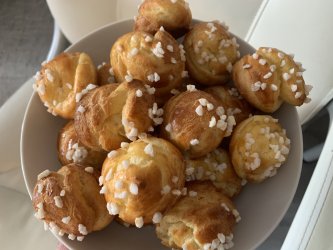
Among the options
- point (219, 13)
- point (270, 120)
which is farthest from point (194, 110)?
point (219, 13)

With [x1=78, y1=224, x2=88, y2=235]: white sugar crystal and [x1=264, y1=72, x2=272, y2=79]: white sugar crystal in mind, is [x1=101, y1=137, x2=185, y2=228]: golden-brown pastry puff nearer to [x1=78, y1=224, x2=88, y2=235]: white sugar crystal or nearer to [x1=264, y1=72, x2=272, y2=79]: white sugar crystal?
[x1=78, y1=224, x2=88, y2=235]: white sugar crystal

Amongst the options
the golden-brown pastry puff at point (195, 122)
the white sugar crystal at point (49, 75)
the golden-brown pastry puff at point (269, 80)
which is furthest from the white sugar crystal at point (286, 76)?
the white sugar crystal at point (49, 75)

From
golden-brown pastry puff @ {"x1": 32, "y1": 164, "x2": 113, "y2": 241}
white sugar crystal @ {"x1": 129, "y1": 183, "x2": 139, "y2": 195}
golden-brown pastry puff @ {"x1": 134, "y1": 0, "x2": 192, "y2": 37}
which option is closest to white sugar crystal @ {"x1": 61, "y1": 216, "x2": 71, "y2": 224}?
golden-brown pastry puff @ {"x1": 32, "y1": 164, "x2": 113, "y2": 241}

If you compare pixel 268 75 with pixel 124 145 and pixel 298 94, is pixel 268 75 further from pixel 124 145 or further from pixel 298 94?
pixel 124 145

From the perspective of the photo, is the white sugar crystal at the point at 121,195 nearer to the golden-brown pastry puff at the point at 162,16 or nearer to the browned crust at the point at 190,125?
the browned crust at the point at 190,125

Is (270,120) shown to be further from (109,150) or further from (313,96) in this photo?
(313,96)

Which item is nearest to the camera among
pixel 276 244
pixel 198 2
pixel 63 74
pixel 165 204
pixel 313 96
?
pixel 165 204
